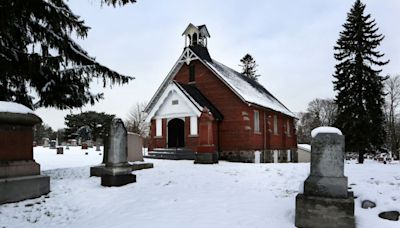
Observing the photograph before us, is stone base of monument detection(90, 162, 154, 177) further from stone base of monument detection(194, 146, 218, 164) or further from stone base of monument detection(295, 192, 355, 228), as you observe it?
stone base of monument detection(295, 192, 355, 228)

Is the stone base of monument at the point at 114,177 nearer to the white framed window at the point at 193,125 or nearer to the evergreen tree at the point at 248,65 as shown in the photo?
the white framed window at the point at 193,125

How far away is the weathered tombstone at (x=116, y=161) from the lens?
32.5 feet

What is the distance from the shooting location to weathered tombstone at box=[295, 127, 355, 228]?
6195 mm

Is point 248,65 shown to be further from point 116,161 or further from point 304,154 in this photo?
point 116,161

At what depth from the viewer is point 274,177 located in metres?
10.3

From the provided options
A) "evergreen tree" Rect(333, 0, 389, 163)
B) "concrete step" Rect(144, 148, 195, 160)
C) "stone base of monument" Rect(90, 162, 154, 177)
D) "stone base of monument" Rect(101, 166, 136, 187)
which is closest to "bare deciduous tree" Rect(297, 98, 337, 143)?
"evergreen tree" Rect(333, 0, 389, 163)

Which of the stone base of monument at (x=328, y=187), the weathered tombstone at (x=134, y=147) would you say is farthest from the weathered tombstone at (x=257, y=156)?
the stone base of monument at (x=328, y=187)

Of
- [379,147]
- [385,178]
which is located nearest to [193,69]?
[379,147]

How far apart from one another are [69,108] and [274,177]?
7.58 meters

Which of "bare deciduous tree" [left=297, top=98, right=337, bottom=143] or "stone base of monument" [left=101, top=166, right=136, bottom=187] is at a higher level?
"bare deciduous tree" [left=297, top=98, right=337, bottom=143]

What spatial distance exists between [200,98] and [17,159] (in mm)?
15672

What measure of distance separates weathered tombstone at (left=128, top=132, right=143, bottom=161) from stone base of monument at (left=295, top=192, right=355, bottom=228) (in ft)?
A: 31.3

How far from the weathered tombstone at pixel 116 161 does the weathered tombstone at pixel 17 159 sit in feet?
5.60

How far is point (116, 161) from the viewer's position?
1029 cm
